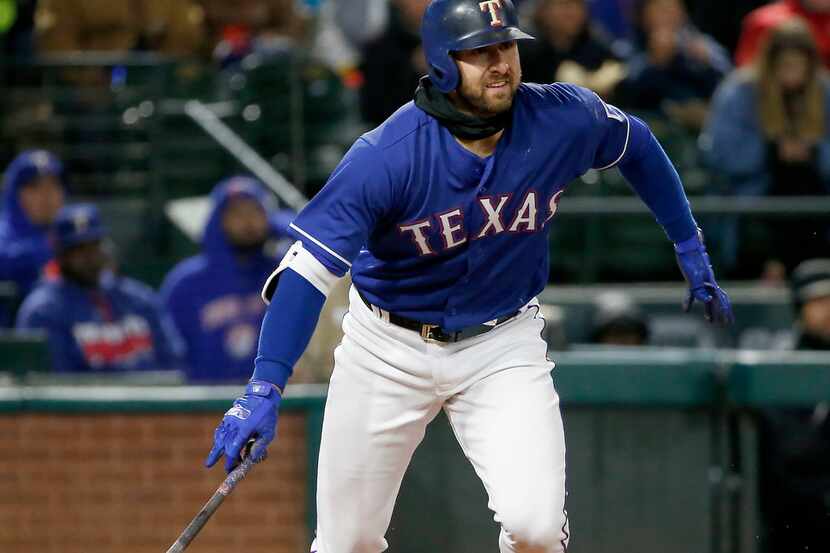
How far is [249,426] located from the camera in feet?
12.7

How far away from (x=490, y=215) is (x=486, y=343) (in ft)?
1.27

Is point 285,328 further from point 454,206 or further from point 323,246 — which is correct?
point 454,206

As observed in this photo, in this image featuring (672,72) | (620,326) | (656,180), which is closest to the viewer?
(656,180)

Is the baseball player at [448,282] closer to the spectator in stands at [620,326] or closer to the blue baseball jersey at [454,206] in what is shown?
the blue baseball jersey at [454,206]

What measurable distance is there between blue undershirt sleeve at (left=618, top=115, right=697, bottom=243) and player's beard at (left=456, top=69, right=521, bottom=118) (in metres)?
0.49

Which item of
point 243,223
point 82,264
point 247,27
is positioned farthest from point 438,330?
point 247,27

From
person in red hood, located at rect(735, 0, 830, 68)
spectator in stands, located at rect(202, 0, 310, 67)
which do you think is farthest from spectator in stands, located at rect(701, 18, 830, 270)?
spectator in stands, located at rect(202, 0, 310, 67)

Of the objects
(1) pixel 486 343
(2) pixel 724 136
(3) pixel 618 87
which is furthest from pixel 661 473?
(3) pixel 618 87

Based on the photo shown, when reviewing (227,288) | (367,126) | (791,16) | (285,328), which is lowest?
(227,288)

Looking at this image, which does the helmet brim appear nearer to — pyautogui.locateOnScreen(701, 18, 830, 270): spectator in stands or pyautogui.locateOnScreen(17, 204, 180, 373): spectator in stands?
pyautogui.locateOnScreen(17, 204, 180, 373): spectator in stands

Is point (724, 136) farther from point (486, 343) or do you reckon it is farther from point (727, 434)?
point (486, 343)

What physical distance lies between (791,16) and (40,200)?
397 centimetres

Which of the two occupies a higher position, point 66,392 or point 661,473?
point 66,392

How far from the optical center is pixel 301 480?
5.98 metres
